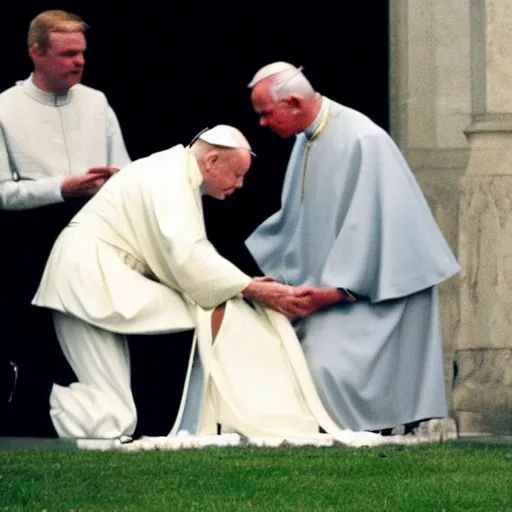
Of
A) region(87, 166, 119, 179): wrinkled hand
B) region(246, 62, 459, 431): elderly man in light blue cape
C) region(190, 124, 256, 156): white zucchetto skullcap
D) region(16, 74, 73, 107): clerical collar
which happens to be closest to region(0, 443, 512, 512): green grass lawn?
region(246, 62, 459, 431): elderly man in light blue cape

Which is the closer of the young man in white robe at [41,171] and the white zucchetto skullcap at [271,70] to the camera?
the white zucchetto skullcap at [271,70]

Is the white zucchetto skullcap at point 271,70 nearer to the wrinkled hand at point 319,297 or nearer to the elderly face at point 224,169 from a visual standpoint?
the elderly face at point 224,169

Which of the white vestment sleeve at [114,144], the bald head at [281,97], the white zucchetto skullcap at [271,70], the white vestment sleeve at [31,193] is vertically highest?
the white zucchetto skullcap at [271,70]

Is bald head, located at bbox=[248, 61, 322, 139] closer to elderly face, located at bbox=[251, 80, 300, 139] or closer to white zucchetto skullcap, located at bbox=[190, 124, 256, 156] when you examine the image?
elderly face, located at bbox=[251, 80, 300, 139]

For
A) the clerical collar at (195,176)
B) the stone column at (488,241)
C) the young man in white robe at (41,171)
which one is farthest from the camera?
the stone column at (488,241)

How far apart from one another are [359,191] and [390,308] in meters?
0.59

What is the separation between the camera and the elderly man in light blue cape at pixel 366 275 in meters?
13.7

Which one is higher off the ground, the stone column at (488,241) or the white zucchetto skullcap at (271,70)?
the white zucchetto skullcap at (271,70)

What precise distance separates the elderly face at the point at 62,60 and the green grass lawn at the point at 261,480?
2.39m

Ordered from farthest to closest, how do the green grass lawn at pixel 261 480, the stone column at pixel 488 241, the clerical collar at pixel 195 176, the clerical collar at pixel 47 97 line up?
the stone column at pixel 488 241 → the clerical collar at pixel 47 97 → the clerical collar at pixel 195 176 → the green grass lawn at pixel 261 480

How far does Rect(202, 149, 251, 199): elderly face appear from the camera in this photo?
1370cm

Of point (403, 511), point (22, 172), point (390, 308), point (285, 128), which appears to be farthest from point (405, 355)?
point (403, 511)

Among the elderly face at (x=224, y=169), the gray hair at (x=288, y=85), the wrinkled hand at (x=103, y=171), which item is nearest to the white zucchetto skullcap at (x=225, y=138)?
the elderly face at (x=224, y=169)

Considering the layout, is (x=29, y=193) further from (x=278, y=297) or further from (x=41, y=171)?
(x=278, y=297)
